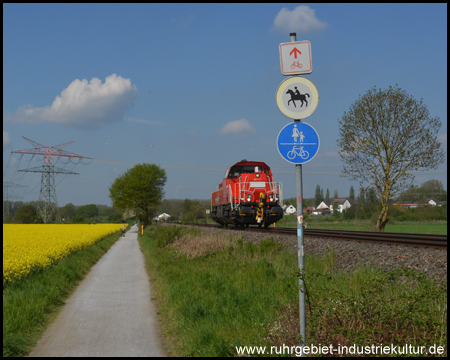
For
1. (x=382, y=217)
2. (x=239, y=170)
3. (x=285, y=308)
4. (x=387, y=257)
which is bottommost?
(x=285, y=308)

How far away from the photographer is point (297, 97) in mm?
5430

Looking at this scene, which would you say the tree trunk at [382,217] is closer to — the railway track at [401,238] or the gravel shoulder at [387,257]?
the railway track at [401,238]

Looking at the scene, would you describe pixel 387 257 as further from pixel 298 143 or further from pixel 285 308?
pixel 298 143

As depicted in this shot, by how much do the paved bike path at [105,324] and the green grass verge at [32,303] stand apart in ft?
0.68

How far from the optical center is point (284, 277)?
9.35m

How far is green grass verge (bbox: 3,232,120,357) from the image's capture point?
6539 millimetres

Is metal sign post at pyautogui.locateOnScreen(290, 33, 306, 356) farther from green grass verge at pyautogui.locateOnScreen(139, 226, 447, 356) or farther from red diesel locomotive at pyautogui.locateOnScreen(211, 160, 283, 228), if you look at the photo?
red diesel locomotive at pyautogui.locateOnScreen(211, 160, 283, 228)

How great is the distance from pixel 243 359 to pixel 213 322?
1.70m

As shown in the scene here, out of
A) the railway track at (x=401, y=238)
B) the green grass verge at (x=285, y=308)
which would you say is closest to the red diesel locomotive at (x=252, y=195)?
the railway track at (x=401, y=238)

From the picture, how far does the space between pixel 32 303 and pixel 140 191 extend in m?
61.6

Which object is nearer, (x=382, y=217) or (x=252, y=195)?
(x=252, y=195)

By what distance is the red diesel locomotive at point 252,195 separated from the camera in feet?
77.1

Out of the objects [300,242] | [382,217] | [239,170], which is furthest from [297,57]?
[382,217]

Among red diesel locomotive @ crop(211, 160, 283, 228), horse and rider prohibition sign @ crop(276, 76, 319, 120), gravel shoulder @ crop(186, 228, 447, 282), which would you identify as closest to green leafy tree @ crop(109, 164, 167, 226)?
red diesel locomotive @ crop(211, 160, 283, 228)
